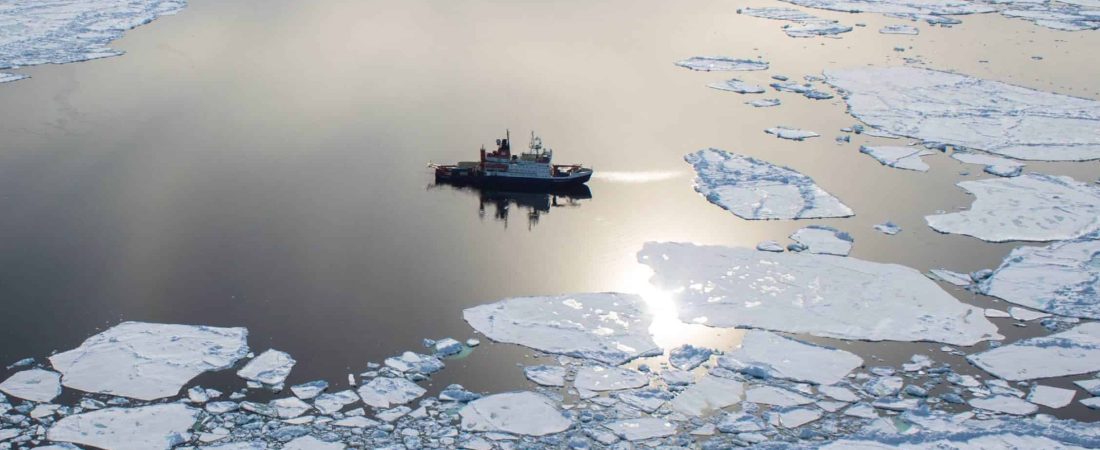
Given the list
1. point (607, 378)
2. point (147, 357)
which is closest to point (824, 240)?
point (607, 378)

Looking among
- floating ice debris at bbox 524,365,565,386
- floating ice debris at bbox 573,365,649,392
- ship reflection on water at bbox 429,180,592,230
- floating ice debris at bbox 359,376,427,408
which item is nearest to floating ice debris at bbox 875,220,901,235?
ship reflection on water at bbox 429,180,592,230

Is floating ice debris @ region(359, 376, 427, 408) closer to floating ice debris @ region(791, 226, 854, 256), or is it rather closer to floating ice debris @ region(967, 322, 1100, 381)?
floating ice debris @ region(967, 322, 1100, 381)

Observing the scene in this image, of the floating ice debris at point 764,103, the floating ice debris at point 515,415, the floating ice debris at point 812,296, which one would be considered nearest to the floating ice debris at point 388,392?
the floating ice debris at point 515,415

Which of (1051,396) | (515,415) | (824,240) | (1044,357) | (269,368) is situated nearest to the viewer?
(515,415)

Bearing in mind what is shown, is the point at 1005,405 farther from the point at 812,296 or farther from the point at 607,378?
the point at 607,378

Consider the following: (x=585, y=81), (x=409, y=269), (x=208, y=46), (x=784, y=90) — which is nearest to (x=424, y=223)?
(x=409, y=269)
